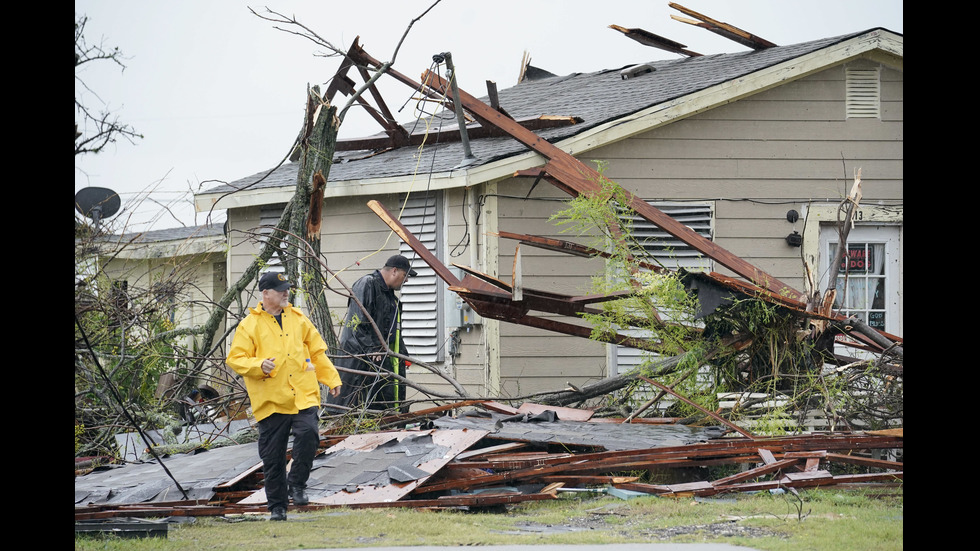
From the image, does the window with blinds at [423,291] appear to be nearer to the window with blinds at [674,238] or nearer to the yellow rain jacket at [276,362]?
the window with blinds at [674,238]

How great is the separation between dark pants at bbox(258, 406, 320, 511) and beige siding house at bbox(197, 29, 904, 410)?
154 inches

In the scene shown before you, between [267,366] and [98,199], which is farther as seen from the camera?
[98,199]

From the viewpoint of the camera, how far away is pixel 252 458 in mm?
7824

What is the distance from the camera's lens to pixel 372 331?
9.37 meters

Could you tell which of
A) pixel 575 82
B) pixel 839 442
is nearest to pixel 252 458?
pixel 839 442

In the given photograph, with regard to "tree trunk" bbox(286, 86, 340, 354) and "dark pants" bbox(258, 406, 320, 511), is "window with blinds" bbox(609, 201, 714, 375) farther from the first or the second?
"dark pants" bbox(258, 406, 320, 511)

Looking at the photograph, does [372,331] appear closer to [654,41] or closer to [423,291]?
[423,291]

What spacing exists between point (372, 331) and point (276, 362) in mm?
2982

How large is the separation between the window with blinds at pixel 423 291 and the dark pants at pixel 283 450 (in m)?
4.30

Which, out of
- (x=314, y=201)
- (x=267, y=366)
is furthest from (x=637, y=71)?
(x=267, y=366)

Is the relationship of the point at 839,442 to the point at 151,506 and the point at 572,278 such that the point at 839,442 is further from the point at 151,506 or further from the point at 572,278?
the point at 151,506

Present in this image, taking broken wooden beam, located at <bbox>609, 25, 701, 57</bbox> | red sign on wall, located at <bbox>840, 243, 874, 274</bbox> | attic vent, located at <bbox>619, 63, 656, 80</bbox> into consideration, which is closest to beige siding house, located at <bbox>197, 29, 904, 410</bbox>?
red sign on wall, located at <bbox>840, 243, 874, 274</bbox>

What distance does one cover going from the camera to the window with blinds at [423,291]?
429 inches

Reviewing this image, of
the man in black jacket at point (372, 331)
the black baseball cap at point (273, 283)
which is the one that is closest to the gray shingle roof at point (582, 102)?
the man in black jacket at point (372, 331)
